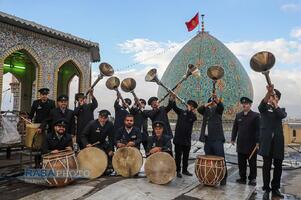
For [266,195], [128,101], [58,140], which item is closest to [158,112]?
[128,101]

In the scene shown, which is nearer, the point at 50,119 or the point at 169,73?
the point at 50,119

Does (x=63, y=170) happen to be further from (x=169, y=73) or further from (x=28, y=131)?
(x=169, y=73)

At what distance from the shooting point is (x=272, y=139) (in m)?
5.23

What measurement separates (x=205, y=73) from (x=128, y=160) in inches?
519

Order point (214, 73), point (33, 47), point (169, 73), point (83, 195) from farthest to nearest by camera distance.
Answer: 1. point (169, 73)
2. point (33, 47)
3. point (214, 73)
4. point (83, 195)

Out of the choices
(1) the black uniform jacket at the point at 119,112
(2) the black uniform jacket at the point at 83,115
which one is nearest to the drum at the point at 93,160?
(2) the black uniform jacket at the point at 83,115

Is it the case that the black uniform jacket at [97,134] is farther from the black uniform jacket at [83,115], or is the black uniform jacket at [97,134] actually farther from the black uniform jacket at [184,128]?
the black uniform jacket at [184,128]

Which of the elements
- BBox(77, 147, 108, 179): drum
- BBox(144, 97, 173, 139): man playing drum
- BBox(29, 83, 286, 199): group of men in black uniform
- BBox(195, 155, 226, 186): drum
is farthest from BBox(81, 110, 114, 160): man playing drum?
BBox(195, 155, 226, 186): drum

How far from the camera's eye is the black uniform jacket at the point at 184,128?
640cm

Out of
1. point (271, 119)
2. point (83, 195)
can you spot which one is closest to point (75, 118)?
point (83, 195)

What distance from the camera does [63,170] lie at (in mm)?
5117

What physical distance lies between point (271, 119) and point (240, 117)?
1.02m

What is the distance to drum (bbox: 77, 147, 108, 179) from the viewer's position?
5.77m

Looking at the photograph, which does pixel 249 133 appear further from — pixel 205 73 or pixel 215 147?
pixel 205 73
